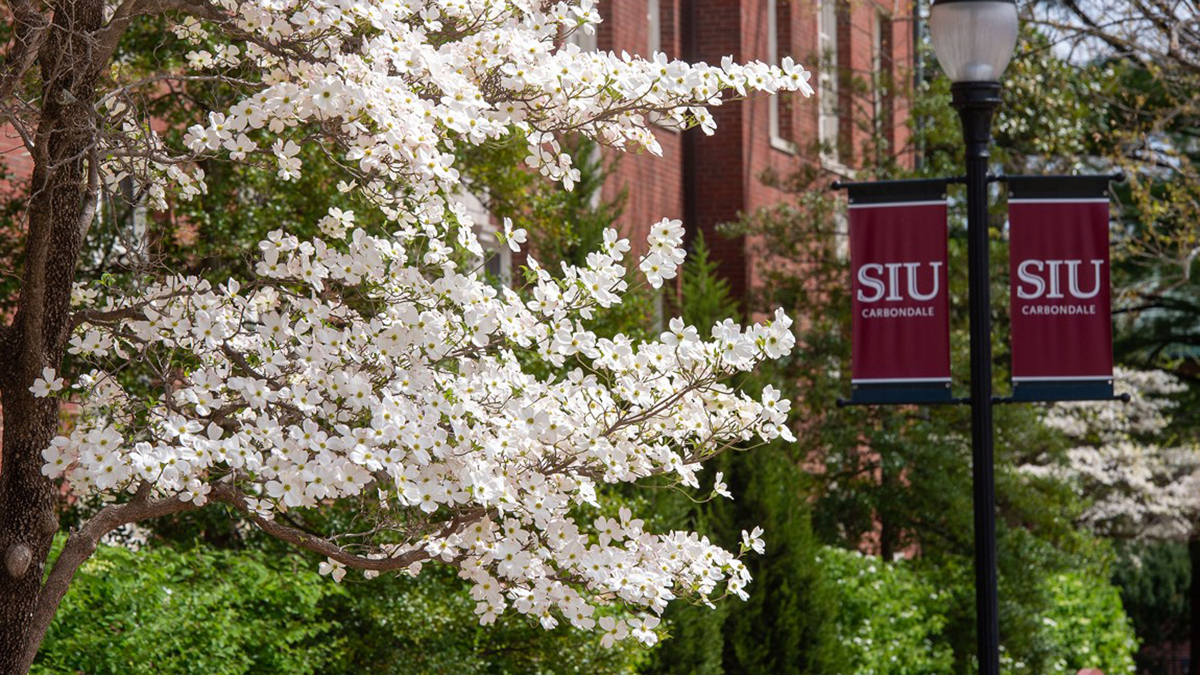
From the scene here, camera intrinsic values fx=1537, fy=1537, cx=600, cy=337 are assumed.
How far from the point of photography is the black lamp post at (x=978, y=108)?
7.56 metres

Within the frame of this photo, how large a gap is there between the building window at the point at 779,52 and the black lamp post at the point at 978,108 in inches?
471

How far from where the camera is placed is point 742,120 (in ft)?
61.4

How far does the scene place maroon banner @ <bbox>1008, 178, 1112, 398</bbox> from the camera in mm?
8117

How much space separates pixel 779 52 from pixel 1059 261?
12.5 meters

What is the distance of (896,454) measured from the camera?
52.0 ft

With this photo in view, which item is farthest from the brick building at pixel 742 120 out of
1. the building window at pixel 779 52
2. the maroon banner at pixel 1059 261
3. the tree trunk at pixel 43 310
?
the tree trunk at pixel 43 310

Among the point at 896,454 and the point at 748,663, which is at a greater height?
the point at 896,454

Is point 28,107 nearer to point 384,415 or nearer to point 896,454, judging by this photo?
point 384,415

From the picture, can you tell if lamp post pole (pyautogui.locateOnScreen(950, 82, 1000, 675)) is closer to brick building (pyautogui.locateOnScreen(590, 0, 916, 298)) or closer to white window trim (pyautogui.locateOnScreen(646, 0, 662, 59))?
brick building (pyautogui.locateOnScreen(590, 0, 916, 298))

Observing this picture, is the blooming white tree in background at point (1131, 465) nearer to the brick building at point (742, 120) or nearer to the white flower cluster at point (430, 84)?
the brick building at point (742, 120)

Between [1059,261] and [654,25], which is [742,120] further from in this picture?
[1059,261]

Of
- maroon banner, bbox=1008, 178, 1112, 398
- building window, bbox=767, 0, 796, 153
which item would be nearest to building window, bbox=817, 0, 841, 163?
building window, bbox=767, 0, 796, 153

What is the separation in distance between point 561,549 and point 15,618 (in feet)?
5.78

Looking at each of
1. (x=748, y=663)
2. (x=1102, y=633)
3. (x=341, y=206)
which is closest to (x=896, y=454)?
(x=1102, y=633)
